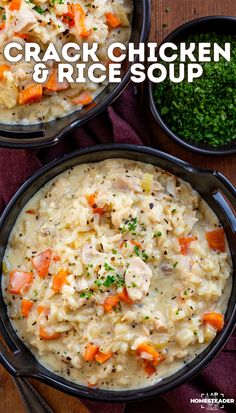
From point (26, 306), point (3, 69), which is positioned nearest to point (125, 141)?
point (3, 69)

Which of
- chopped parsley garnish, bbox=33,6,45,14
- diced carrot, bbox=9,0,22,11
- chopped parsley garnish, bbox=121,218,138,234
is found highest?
diced carrot, bbox=9,0,22,11

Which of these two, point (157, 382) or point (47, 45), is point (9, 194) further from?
point (157, 382)

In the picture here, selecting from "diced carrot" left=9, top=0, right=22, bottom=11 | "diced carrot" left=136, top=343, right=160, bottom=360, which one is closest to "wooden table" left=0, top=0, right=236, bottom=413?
"diced carrot" left=9, top=0, right=22, bottom=11

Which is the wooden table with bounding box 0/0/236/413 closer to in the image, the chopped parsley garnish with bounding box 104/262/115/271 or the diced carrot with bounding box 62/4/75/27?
the diced carrot with bounding box 62/4/75/27

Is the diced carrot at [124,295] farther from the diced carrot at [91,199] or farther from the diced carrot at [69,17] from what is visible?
the diced carrot at [69,17]

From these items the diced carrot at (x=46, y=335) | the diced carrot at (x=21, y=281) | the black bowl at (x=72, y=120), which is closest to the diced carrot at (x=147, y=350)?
the diced carrot at (x=46, y=335)

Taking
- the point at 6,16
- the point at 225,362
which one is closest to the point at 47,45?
the point at 6,16
